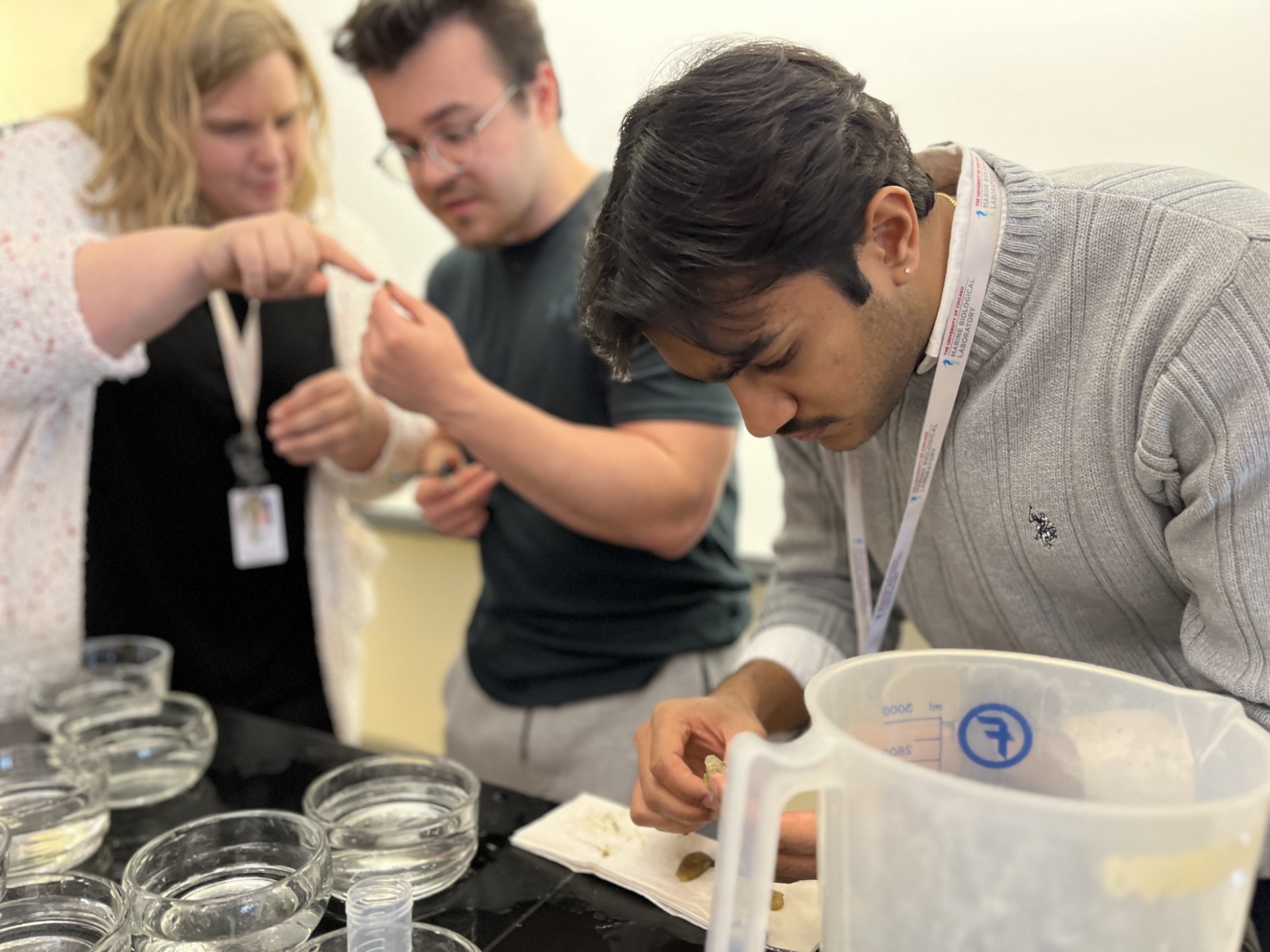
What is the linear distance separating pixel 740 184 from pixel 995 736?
44cm

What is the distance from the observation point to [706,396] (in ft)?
4.54

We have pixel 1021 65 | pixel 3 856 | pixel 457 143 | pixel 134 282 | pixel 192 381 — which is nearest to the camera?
pixel 3 856

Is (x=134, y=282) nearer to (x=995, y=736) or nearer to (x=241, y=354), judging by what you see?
(x=241, y=354)

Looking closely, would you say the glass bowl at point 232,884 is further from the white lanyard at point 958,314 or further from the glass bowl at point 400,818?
the white lanyard at point 958,314

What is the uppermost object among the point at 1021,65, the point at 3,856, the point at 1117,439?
the point at 1021,65

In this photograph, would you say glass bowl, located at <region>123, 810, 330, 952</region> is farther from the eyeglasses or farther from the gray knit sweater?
the eyeglasses

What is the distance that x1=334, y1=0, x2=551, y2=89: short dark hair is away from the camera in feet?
4.65

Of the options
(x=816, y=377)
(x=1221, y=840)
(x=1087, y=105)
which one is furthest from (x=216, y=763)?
(x=1087, y=105)

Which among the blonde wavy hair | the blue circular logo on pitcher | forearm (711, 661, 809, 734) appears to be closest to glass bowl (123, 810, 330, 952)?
forearm (711, 661, 809, 734)

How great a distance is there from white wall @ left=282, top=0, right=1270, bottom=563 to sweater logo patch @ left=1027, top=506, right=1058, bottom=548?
2.63 ft

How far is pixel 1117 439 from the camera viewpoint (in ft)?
2.74

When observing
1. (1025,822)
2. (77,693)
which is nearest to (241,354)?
(77,693)

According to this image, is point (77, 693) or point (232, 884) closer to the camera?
point (232, 884)

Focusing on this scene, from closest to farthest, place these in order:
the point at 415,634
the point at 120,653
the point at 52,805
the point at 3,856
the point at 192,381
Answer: the point at 3,856 < the point at 52,805 < the point at 120,653 < the point at 192,381 < the point at 415,634
